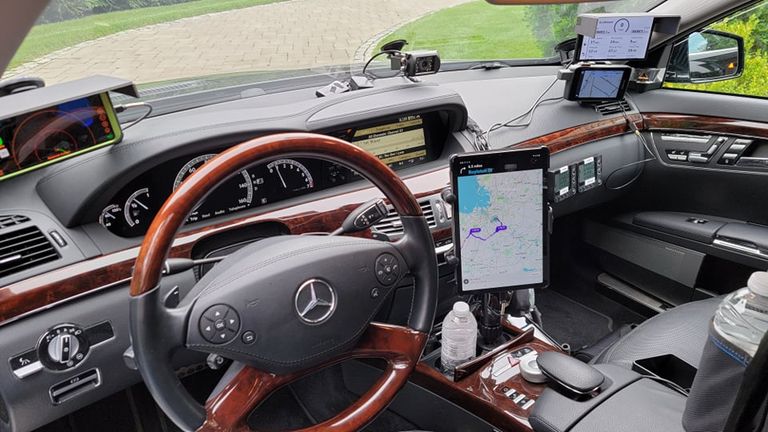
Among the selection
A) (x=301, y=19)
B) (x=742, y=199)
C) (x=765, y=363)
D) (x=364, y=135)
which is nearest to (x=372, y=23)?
(x=301, y=19)

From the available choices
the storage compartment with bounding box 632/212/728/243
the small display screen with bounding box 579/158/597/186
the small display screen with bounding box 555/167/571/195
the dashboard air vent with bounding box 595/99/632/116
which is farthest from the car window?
the small display screen with bounding box 555/167/571/195

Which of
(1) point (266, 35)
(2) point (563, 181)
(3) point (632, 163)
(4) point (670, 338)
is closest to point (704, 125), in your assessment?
(3) point (632, 163)

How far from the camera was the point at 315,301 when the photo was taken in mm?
1161

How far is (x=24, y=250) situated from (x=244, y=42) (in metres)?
1.16

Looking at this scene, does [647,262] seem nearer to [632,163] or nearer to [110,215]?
[632,163]

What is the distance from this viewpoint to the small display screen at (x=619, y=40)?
2.57m

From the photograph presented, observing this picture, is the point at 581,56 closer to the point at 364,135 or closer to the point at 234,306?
the point at 364,135

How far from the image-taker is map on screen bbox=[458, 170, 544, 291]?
1.60 meters

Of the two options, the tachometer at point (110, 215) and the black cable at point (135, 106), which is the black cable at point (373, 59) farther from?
the tachometer at point (110, 215)

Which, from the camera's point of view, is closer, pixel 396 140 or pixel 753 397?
pixel 753 397

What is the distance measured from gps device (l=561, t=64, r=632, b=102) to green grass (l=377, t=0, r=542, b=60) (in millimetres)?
387

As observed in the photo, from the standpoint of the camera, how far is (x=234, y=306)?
42.6 inches

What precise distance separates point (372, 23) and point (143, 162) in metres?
1.53

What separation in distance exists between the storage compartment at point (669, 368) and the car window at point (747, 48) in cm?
152
